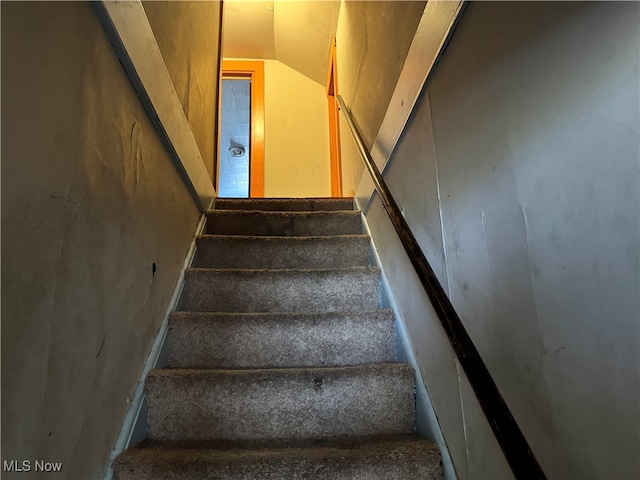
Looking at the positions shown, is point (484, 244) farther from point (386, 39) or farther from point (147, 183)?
point (386, 39)

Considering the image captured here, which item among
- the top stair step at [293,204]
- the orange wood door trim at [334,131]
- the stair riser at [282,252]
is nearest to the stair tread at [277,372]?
the stair riser at [282,252]

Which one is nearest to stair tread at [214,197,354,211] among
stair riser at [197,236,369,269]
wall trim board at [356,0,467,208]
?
stair riser at [197,236,369,269]

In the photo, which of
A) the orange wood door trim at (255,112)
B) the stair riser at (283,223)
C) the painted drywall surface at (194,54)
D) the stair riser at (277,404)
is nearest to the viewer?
the stair riser at (277,404)

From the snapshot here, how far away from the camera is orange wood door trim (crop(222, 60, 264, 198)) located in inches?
181

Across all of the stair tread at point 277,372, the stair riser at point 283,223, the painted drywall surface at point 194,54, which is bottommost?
the stair tread at point 277,372

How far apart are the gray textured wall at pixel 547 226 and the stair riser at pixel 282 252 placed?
102cm

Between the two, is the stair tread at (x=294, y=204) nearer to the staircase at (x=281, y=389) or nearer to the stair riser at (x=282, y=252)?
the stair riser at (x=282, y=252)

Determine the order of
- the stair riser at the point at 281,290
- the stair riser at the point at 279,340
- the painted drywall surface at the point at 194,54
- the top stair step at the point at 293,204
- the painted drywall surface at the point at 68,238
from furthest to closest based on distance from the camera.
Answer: the top stair step at the point at 293,204 → the stair riser at the point at 281,290 → the painted drywall surface at the point at 194,54 → the stair riser at the point at 279,340 → the painted drywall surface at the point at 68,238

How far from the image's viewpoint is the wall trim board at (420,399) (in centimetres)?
102

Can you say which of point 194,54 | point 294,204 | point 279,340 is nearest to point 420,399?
point 279,340

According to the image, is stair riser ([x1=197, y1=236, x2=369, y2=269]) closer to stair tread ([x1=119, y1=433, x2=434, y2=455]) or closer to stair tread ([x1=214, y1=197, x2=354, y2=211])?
stair tread ([x1=214, y1=197, x2=354, y2=211])

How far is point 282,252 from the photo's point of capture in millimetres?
2027

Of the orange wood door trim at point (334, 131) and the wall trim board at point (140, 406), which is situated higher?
the orange wood door trim at point (334, 131)

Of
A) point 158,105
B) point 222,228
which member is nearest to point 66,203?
point 158,105
